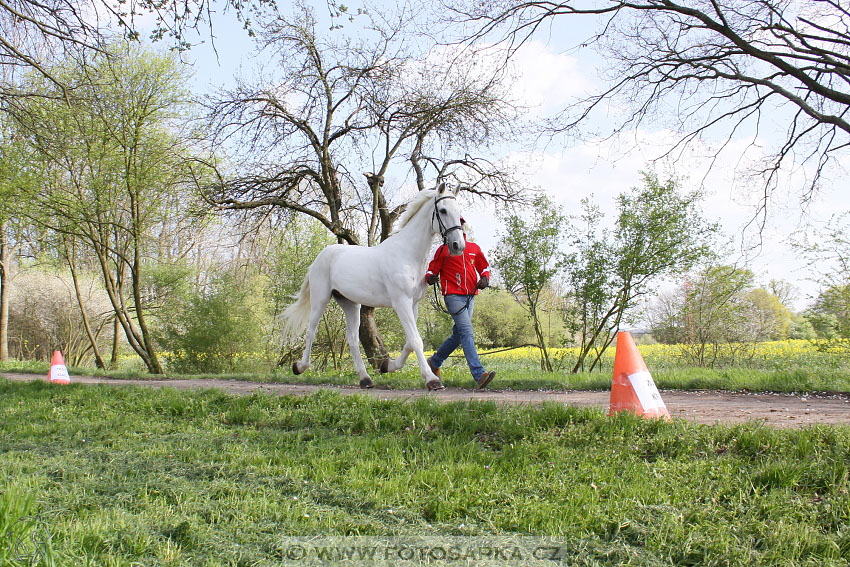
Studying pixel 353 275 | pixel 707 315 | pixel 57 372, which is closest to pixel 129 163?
pixel 57 372

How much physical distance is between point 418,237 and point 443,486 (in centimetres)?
482

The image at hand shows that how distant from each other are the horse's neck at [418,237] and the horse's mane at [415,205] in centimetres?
10

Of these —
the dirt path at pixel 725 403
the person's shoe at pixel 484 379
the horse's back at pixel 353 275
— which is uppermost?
the horse's back at pixel 353 275

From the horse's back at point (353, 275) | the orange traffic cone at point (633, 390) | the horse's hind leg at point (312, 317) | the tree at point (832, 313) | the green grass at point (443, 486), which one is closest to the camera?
the green grass at point (443, 486)

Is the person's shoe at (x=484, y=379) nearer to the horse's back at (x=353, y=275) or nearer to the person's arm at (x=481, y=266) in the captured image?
the person's arm at (x=481, y=266)

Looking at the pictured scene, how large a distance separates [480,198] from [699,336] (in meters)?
6.23

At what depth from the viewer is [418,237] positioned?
7.96m

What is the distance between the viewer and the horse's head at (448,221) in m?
7.23

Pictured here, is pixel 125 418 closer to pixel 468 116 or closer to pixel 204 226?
pixel 204 226

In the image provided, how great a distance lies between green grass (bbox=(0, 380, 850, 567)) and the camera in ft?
8.91

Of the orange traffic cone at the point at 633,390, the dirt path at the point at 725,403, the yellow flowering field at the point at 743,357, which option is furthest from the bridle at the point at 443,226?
the yellow flowering field at the point at 743,357

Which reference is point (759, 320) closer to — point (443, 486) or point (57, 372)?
point (443, 486)

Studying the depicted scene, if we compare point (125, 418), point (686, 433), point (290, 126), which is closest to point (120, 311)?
point (290, 126)

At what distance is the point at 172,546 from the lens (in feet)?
8.85
